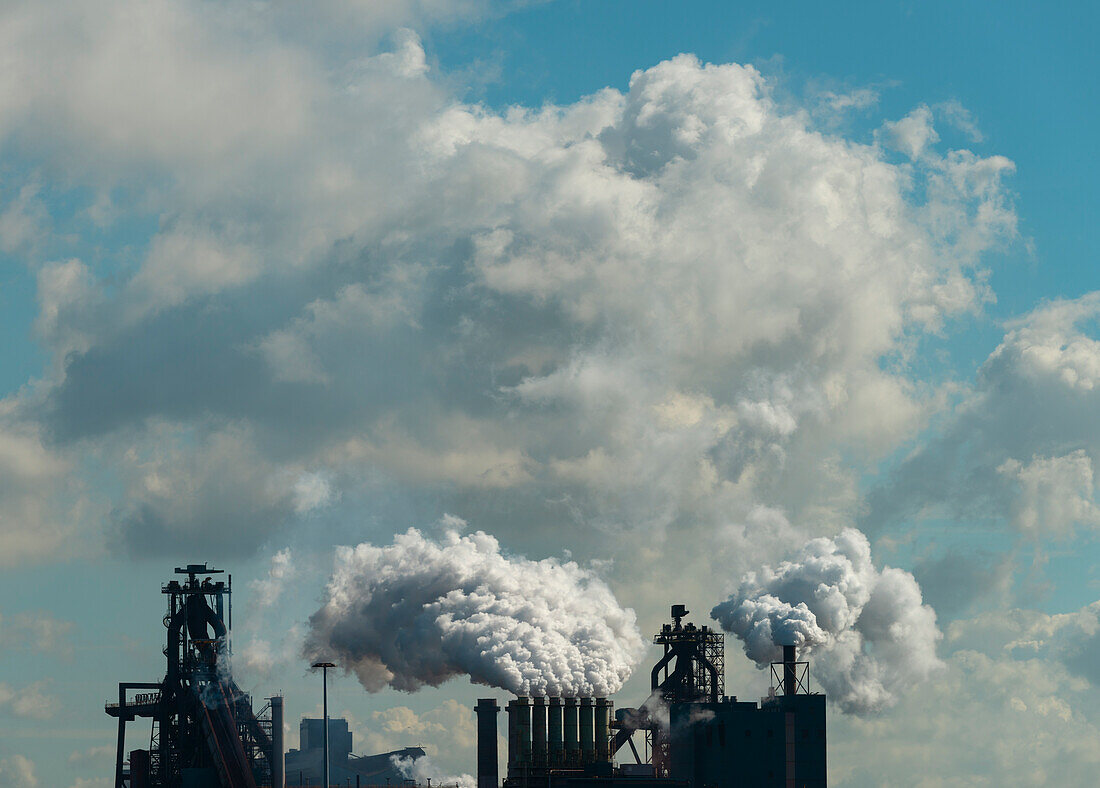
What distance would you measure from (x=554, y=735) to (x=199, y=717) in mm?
37110

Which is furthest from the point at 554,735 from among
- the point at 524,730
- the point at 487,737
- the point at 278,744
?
the point at 278,744

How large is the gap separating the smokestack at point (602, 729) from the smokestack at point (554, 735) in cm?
329

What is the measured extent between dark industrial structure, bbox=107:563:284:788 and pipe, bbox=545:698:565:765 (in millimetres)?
28278

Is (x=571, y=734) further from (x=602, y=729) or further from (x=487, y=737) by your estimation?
(x=487, y=737)

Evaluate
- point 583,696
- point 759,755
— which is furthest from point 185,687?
point 759,755

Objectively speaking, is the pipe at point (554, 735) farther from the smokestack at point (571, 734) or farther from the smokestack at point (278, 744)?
the smokestack at point (278, 744)

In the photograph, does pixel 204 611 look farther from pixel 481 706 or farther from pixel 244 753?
pixel 481 706

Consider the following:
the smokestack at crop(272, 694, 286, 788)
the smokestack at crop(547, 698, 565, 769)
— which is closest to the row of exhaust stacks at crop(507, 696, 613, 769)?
the smokestack at crop(547, 698, 565, 769)

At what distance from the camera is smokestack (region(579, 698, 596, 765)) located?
13938cm

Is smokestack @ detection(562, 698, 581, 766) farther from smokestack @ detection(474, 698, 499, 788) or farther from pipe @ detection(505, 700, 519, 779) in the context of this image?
smokestack @ detection(474, 698, 499, 788)

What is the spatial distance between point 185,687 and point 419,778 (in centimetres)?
4208

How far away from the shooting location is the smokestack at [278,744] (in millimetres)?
152500

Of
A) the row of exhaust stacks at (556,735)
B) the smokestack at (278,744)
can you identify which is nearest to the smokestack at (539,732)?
the row of exhaust stacks at (556,735)

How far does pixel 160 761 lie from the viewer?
159 m
